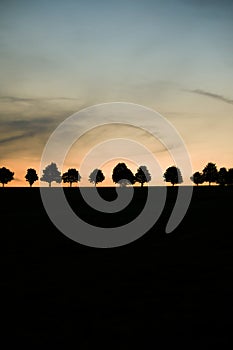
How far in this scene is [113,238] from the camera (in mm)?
22703

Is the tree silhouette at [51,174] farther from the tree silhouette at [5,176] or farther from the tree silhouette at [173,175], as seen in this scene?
the tree silhouette at [173,175]

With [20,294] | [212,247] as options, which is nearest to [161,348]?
[20,294]

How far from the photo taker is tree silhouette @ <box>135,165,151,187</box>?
180000 millimetres

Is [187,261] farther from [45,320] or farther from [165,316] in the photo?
[45,320]

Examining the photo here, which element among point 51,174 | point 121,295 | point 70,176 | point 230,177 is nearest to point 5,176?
point 51,174

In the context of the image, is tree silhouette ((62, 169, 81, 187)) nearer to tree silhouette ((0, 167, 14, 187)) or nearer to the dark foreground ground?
tree silhouette ((0, 167, 14, 187))

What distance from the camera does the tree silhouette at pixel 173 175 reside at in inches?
7392

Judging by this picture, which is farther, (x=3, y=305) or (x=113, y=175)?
(x=113, y=175)

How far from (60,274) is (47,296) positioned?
2902 millimetres

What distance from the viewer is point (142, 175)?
18000cm

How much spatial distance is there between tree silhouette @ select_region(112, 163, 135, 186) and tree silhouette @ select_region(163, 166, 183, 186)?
24092mm

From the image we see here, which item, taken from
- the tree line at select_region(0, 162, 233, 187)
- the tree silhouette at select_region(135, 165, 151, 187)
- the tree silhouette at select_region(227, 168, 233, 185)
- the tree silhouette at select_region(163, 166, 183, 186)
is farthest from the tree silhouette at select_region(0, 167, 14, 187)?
the tree silhouette at select_region(227, 168, 233, 185)

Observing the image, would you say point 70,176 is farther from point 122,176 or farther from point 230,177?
point 230,177

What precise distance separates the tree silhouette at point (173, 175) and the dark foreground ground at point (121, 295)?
169m
